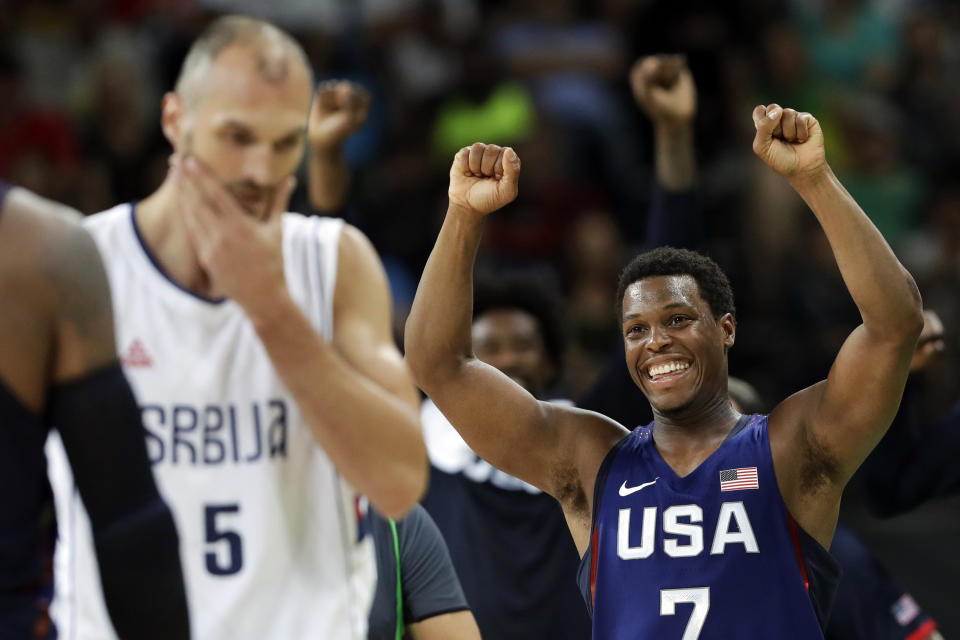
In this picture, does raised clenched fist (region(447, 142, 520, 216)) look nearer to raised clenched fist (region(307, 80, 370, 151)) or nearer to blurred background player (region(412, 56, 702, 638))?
raised clenched fist (region(307, 80, 370, 151))

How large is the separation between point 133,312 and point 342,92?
161 cm

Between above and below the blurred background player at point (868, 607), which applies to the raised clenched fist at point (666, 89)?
above

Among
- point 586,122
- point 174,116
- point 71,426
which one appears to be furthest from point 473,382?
point 586,122

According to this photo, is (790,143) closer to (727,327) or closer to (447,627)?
(727,327)

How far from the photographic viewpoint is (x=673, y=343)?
155 inches

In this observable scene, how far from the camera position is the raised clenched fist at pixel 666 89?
4.95m

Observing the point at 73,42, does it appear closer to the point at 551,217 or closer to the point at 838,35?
the point at 551,217

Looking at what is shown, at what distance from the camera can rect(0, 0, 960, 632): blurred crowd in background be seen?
336 inches

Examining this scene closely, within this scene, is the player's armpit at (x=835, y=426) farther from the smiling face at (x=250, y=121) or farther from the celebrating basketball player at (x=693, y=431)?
the smiling face at (x=250, y=121)

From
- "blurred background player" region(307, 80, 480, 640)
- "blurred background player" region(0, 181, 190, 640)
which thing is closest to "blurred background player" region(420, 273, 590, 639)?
"blurred background player" region(307, 80, 480, 640)

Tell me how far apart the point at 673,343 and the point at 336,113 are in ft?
4.67

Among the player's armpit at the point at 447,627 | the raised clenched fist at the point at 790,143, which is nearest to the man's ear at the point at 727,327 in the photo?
the raised clenched fist at the point at 790,143

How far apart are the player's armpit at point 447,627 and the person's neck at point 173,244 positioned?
1440mm

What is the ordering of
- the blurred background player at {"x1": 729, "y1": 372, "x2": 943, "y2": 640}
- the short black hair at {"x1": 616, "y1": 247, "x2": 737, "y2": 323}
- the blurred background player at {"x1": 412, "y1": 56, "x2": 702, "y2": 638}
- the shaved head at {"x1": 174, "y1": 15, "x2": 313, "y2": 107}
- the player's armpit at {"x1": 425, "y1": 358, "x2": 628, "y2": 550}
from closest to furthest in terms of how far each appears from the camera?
the shaved head at {"x1": 174, "y1": 15, "x2": 313, "y2": 107} → the player's armpit at {"x1": 425, "y1": 358, "x2": 628, "y2": 550} → the short black hair at {"x1": 616, "y1": 247, "x2": 737, "y2": 323} → the blurred background player at {"x1": 729, "y1": 372, "x2": 943, "y2": 640} → the blurred background player at {"x1": 412, "y1": 56, "x2": 702, "y2": 638}
